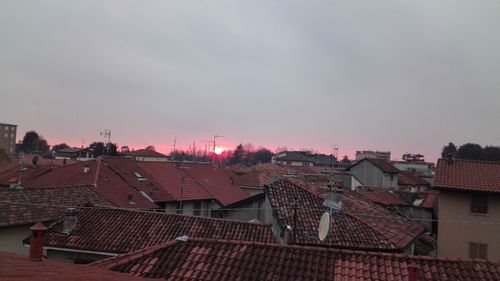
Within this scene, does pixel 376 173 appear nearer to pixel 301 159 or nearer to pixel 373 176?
pixel 373 176

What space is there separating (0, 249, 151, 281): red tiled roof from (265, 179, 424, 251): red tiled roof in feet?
29.4

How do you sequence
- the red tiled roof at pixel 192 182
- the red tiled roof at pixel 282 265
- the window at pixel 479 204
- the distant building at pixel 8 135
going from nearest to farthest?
1. the red tiled roof at pixel 282 265
2. the window at pixel 479 204
3. the red tiled roof at pixel 192 182
4. the distant building at pixel 8 135

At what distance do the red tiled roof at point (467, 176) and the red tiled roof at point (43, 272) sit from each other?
20.2m

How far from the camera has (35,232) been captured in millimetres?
8453

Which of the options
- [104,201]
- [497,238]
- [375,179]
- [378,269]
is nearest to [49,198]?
[104,201]

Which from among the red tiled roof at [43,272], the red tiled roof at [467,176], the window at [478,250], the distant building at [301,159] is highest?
the distant building at [301,159]

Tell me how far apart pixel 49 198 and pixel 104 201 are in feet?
9.22

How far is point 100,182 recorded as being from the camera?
84.9 ft

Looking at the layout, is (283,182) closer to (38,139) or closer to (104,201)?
(104,201)

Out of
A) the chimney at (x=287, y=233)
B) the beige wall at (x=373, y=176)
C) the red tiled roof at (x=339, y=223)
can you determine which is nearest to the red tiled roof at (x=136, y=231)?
the red tiled roof at (x=339, y=223)

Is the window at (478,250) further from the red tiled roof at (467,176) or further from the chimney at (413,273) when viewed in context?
the chimney at (413,273)

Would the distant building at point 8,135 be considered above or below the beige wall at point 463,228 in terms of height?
above

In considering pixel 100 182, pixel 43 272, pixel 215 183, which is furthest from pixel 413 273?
pixel 215 183

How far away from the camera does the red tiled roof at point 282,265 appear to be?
9.20 metres
